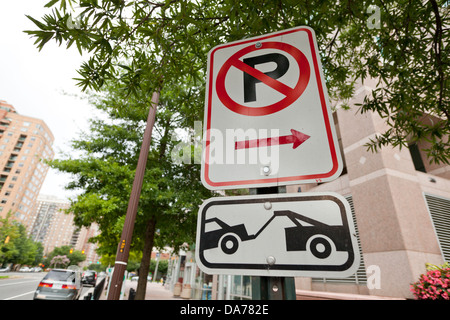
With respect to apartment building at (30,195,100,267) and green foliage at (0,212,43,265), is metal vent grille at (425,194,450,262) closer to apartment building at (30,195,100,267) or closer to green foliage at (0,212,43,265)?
green foliage at (0,212,43,265)

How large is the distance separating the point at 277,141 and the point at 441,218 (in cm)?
994

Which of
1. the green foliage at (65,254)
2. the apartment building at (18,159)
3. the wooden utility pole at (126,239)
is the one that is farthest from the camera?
the green foliage at (65,254)

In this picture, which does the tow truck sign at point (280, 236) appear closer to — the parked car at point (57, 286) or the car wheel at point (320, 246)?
the car wheel at point (320, 246)

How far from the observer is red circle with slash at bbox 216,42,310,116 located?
1228 mm

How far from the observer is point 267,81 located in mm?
1316

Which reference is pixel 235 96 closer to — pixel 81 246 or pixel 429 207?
pixel 429 207

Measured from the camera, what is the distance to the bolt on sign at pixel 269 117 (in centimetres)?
106

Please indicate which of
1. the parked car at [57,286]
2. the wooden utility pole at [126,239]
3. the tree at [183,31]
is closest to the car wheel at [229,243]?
the tree at [183,31]

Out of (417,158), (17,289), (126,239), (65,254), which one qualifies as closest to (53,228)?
(65,254)

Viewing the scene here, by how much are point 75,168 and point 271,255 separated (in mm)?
9216

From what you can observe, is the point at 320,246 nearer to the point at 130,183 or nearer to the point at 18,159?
the point at 130,183

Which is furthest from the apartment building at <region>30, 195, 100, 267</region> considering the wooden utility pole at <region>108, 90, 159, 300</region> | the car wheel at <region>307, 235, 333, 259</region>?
the car wheel at <region>307, 235, 333, 259</region>
